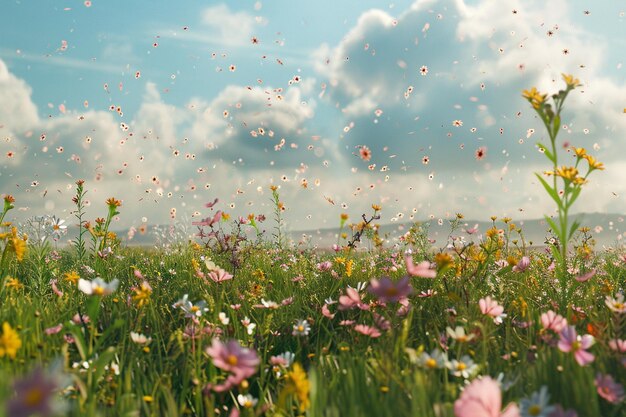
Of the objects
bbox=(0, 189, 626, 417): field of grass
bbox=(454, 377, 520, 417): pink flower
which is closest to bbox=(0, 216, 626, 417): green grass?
bbox=(0, 189, 626, 417): field of grass

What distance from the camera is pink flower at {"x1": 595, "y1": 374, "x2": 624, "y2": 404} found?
5.65 feet

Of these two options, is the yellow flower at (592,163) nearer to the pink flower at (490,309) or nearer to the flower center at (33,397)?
the pink flower at (490,309)

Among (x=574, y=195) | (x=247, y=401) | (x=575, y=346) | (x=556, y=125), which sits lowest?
(x=247, y=401)

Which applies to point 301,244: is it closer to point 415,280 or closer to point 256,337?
point 415,280

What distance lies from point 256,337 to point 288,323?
0.91ft

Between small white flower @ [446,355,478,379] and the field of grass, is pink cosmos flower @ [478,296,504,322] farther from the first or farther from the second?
small white flower @ [446,355,478,379]

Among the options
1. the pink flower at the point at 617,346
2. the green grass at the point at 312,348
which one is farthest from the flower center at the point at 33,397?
the pink flower at the point at 617,346

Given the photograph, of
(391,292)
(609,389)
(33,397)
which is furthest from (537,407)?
(33,397)

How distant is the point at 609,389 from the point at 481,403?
721 mm

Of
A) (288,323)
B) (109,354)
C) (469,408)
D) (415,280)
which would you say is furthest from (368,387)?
(415,280)

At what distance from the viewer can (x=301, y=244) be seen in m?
9.16

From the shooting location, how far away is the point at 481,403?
136cm

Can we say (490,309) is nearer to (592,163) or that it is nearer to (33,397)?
(592,163)

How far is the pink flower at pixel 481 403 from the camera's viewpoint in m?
1.33
